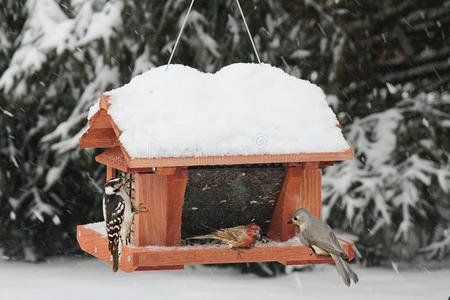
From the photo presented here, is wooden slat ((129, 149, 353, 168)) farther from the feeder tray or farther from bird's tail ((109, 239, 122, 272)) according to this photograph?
bird's tail ((109, 239, 122, 272))

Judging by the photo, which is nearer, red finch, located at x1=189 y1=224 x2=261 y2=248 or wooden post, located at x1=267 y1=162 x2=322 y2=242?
red finch, located at x1=189 y1=224 x2=261 y2=248

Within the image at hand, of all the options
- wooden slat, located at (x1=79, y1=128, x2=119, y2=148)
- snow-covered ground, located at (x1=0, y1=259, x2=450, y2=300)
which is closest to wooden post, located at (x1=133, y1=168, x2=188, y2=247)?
wooden slat, located at (x1=79, y1=128, x2=119, y2=148)

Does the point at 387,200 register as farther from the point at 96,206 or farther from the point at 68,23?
the point at 68,23

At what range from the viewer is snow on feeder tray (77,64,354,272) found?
10.1ft

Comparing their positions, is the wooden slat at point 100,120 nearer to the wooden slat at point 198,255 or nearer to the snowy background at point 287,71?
the wooden slat at point 198,255

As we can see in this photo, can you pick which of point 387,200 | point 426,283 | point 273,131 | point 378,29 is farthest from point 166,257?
point 426,283

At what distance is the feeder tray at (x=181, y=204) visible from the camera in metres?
3.11

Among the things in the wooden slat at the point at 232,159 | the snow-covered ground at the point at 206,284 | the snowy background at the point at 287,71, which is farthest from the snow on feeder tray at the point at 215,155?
the snow-covered ground at the point at 206,284

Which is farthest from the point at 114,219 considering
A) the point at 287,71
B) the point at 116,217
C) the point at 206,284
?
the point at 206,284

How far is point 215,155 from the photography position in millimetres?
3066

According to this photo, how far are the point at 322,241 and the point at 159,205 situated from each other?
2.45 ft

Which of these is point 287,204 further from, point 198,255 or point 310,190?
point 198,255

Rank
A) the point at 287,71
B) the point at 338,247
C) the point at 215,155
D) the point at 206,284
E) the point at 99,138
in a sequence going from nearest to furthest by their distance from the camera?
the point at 215,155 → the point at 338,247 → the point at 99,138 → the point at 287,71 → the point at 206,284

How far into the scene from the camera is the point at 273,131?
3.23 metres
